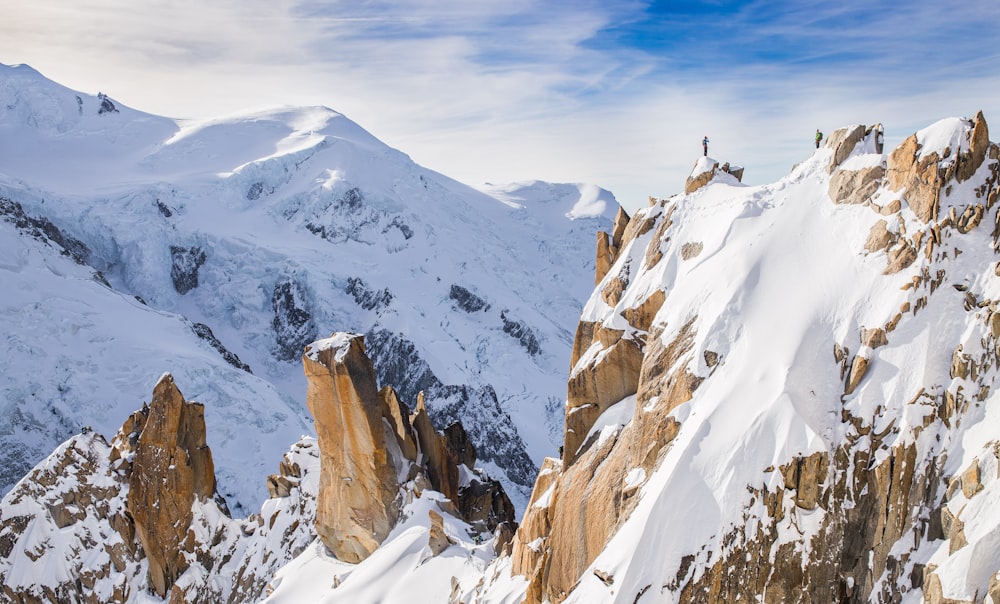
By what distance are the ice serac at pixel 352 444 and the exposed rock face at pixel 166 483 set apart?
11174 mm

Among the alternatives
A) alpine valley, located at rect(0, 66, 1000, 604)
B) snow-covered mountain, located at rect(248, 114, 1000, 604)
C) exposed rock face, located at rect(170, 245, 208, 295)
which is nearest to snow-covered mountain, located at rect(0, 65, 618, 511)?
exposed rock face, located at rect(170, 245, 208, 295)

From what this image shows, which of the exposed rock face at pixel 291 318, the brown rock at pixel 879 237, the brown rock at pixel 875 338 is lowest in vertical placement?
the exposed rock face at pixel 291 318

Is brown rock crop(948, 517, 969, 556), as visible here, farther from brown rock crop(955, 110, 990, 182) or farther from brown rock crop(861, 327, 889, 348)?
brown rock crop(955, 110, 990, 182)

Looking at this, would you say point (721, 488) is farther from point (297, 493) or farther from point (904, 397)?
point (297, 493)

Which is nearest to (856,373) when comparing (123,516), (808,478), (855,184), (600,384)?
(808,478)

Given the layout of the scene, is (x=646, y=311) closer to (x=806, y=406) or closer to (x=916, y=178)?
(x=806, y=406)

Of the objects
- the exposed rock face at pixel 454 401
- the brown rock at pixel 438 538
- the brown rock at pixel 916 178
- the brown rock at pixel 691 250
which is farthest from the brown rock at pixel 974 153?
the exposed rock face at pixel 454 401

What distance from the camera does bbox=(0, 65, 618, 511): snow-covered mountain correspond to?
77.4 m

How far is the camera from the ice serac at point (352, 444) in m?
38.8

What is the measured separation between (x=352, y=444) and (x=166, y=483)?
14293 millimetres

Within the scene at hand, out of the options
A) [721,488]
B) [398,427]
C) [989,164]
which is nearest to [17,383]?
[398,427]

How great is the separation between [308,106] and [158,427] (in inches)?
6390

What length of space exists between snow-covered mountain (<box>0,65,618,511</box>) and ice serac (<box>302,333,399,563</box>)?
98.4 feet

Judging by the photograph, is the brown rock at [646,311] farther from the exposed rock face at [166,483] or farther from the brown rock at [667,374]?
the exposed rock face at [166,483]
